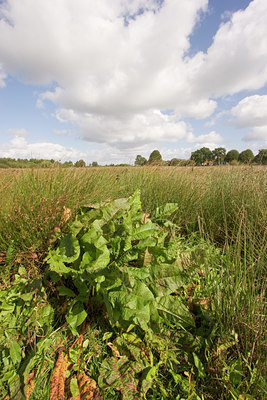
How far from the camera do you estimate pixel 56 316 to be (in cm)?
135

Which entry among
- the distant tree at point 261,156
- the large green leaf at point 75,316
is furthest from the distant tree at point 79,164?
the distant tree at point 261,156

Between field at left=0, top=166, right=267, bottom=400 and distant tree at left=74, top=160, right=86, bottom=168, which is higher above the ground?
distant tree at left=74, top=160, right=86, bottom=168

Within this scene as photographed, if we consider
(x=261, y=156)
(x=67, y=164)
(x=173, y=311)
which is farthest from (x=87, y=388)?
(x=261, y=156)

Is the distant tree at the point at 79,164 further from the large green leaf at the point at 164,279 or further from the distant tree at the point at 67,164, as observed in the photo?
the large green leaf at the point at 164,279

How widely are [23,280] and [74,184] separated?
1.35 meters

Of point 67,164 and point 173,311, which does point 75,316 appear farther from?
point 67,164

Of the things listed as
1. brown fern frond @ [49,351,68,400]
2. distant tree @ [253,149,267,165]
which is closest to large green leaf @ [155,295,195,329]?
brown fern frond @ [49,351,68,400]

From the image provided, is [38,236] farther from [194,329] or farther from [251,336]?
[251,336]

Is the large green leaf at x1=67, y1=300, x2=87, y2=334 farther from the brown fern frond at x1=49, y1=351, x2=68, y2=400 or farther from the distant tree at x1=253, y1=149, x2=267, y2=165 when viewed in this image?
the distant tree at x1=253, y1=149, x2=267, y2=165

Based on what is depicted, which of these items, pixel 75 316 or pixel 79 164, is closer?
pixel 75 316

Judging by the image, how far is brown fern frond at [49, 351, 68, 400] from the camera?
916 millimetres

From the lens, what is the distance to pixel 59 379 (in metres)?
0.97

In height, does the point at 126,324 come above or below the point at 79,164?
below

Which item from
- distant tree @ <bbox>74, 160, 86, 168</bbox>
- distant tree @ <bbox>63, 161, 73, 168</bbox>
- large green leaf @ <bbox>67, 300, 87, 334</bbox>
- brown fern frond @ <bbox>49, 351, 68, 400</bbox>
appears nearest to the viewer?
brown fern frond @ <bbox>49, 351, 68, 400</bbox>
